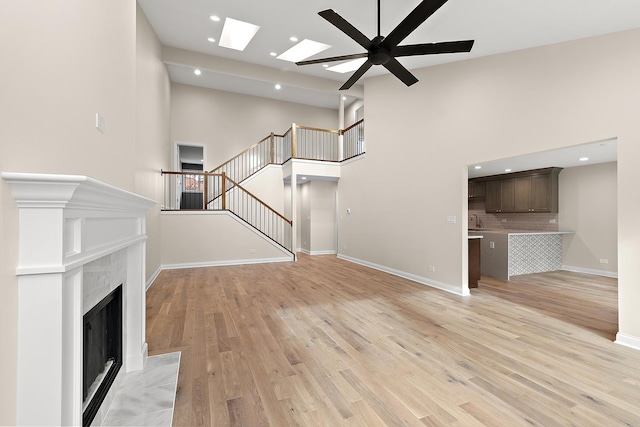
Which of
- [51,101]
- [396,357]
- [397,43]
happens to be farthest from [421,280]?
[51,101]

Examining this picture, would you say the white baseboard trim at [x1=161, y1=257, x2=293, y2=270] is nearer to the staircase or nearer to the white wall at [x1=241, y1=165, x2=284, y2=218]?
the staircase

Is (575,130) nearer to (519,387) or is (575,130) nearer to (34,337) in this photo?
(519,387)

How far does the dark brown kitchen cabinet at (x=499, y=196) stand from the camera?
6938mm

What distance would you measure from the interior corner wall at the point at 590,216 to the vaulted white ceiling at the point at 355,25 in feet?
13.6

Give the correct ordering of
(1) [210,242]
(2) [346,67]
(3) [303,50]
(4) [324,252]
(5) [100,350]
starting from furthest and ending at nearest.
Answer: (4) [324,252]
(1) [210,242]
(2) [346,67]
(3) [303,50]
(5) [100,350]

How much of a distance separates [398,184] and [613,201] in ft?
14.4

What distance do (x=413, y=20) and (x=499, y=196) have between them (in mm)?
6254

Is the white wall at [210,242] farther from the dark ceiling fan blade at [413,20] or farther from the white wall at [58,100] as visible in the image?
the dark ceiling fan blade at [413,20]

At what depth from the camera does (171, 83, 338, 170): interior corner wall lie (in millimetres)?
8625

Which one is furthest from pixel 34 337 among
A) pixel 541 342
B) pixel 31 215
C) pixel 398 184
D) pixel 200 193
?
pixel 200 193

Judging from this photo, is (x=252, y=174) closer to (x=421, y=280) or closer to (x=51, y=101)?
(x=421, y=280)

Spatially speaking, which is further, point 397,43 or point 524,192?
point 524,192

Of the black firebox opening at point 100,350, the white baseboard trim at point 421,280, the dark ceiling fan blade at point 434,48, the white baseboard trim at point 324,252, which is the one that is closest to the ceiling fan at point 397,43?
the dark ceiling fan blade at point 434,48

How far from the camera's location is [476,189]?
779cm
